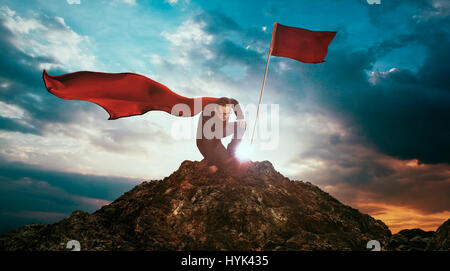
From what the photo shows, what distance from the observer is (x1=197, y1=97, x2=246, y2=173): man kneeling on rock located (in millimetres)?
8211

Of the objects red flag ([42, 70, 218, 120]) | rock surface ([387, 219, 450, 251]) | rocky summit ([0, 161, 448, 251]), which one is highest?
red flag ([42, 70, 218, 120])

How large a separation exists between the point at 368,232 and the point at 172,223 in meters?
5.76

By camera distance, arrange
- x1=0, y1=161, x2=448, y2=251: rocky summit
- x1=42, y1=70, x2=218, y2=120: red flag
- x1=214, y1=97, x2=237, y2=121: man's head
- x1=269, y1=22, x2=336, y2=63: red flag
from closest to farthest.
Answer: x1=0, y1=161, x2=448, y2=251: rocky summit
x1=42, y1=70, x2=218, y2=120: red flag
x1=214, y1=97, x2=237, y2=121: man's head
x1=269, y1=22, x2=336, y2=63: red flag

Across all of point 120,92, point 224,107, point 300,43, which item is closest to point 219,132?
point 224,107

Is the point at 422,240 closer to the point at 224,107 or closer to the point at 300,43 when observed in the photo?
the point at 224,107

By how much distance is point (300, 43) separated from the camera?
30.3ft

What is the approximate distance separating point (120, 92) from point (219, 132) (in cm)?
347

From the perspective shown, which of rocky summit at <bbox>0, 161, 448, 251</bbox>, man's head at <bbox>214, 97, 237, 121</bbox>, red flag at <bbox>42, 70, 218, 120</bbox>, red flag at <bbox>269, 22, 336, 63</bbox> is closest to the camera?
rocky summit at <bbox>0, 161, 448, 251</bbox>

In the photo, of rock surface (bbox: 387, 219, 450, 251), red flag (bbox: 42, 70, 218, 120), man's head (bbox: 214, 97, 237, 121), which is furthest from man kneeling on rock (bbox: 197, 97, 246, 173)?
rock surface (bbox: 387, 219, 450, 251)

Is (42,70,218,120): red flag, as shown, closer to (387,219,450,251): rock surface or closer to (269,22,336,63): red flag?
(269,22,336,63): red flag

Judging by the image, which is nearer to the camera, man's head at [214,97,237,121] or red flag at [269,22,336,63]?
man's head at [214,97,237,121]

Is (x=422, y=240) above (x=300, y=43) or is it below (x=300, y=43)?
below

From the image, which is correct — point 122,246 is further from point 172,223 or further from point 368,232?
point 368,232
